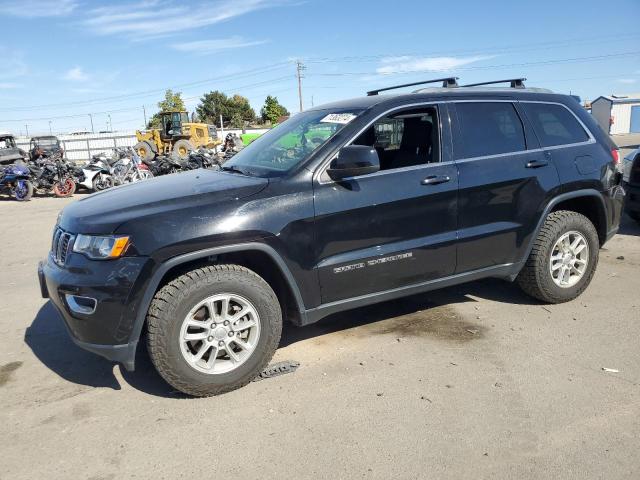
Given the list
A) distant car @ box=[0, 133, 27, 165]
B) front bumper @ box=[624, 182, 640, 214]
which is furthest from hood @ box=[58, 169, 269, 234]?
distant car @ box=[0, 133, 27, 165]

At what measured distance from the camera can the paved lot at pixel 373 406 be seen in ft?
8.64

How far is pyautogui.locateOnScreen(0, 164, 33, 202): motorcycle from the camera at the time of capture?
15141 mm

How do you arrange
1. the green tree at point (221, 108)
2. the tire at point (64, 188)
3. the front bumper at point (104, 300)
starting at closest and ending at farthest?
the front bumper at point (104, 300), the tire at point (64, 188), the green tree at point (221, 108)

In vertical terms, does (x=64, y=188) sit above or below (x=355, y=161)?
below

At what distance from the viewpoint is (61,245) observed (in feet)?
10.9

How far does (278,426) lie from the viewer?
297cm

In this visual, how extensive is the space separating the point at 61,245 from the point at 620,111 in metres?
49.4

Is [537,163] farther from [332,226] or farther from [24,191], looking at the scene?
[24,191]

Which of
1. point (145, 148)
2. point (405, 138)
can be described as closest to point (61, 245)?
point (405, 138)

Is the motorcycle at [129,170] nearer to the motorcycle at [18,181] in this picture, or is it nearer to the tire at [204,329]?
the motorcycle at [18,181]

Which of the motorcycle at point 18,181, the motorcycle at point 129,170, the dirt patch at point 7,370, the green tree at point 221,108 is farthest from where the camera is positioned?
the green tree at point 221,108

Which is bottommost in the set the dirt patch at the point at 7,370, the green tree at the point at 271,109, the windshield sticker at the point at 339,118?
the dirt patch at the point at 7,370

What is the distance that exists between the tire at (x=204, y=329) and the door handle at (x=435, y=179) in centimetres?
139

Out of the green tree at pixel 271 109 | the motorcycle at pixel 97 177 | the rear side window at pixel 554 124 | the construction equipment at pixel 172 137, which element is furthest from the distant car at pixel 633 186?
the green tree at pixel 271 109
